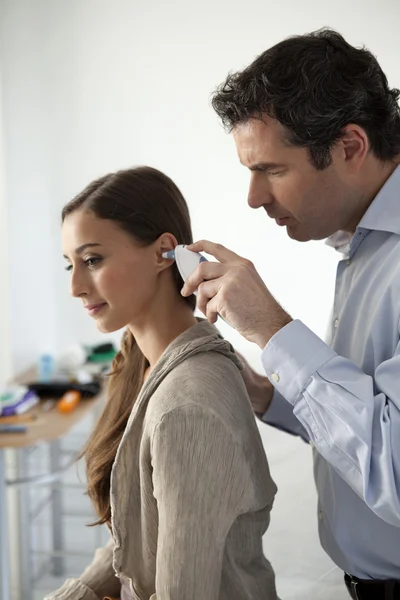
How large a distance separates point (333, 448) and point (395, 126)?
518mm

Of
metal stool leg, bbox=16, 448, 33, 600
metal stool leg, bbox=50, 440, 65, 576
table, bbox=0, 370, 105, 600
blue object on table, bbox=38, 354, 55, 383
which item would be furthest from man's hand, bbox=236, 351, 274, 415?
metal stool leg, bbox=50, 440, 65, 576

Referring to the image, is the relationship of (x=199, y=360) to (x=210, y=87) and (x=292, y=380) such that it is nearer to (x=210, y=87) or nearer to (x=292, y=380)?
(x=292, y=380)

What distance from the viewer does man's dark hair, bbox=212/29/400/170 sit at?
104 centimetres

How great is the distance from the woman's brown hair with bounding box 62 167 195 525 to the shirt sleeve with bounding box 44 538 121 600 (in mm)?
102

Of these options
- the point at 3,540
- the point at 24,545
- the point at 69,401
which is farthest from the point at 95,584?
the point at 24,545

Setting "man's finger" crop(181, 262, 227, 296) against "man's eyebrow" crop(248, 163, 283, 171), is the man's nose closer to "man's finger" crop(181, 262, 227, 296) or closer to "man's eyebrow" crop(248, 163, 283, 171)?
"man's eyebrow" crop(248, 163, 283, 171)

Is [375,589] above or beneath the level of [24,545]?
above

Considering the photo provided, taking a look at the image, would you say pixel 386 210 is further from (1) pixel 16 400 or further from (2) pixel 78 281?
(1) pixel 16 400

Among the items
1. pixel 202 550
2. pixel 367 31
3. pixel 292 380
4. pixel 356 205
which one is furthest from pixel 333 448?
pixel 367 31

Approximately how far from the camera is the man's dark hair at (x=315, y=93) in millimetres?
1045

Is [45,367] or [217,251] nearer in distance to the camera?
[217,251]

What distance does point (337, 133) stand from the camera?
1.06m

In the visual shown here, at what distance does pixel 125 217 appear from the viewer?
115cm

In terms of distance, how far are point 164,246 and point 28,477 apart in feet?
4.45
